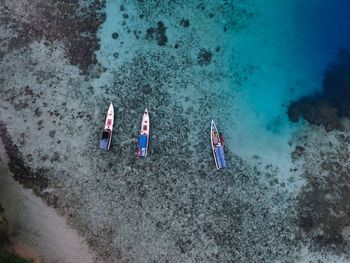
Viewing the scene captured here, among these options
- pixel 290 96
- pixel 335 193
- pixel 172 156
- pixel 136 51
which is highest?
pixel 136 51

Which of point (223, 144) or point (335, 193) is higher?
point (223, 144)

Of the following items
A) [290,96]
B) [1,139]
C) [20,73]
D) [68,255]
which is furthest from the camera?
[290,96]

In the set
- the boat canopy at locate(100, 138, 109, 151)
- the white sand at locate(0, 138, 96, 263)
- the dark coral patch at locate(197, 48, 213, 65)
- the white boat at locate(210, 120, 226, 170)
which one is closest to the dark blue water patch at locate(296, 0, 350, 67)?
the dark coral patch at locate(197, 48, 213, 65)

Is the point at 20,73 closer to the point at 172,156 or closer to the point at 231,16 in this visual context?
the point at 172,156

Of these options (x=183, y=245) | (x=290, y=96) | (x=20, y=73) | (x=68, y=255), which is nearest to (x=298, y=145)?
(x=290, y=96)

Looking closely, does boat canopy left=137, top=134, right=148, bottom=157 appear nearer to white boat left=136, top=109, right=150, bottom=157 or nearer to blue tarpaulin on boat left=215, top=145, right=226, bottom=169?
white boat left=136, top=109, right=150, bottom=157

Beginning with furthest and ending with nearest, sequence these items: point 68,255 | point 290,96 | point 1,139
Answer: point 290,96 < point 1,139 < point 68,255
